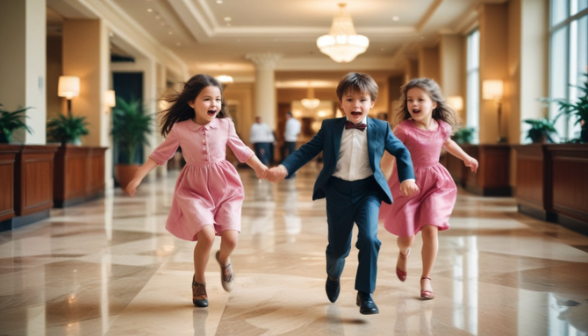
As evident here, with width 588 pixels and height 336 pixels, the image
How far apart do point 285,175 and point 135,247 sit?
253 cm

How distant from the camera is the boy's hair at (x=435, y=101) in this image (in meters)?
→ 3.35

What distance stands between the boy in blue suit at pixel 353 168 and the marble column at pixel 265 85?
14.7 metres

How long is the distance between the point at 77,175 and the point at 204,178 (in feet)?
21.2

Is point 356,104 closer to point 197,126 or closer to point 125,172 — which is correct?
point 197,126

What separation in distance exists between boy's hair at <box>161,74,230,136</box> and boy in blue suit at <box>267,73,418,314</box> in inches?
23.7

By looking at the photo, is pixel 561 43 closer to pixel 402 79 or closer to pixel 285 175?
pixel 285 175

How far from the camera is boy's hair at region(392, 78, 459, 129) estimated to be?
335 cm

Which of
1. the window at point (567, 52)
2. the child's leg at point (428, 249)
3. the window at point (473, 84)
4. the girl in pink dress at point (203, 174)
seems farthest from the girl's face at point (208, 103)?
the window at point (473, 84)

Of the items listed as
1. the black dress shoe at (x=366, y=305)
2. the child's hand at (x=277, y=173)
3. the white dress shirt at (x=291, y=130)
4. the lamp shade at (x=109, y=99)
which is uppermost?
the lamp shade at (x=109, y=99)

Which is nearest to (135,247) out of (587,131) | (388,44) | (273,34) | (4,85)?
(4,85)

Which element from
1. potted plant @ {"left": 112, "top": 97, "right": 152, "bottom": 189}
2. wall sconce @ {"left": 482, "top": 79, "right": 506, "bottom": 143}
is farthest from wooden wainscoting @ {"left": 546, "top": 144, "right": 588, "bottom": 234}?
potted plant @ {"left": 112, "top": 97, "right": 152, "bottom": 189}

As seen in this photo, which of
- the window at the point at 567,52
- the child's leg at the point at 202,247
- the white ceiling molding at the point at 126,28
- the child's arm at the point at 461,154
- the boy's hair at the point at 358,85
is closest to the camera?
→ the boy's hair at the point at 358,85

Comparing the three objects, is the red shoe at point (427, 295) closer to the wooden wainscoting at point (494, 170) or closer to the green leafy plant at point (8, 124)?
the green leafy plant at point (8, 124)

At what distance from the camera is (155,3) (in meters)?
10.5
